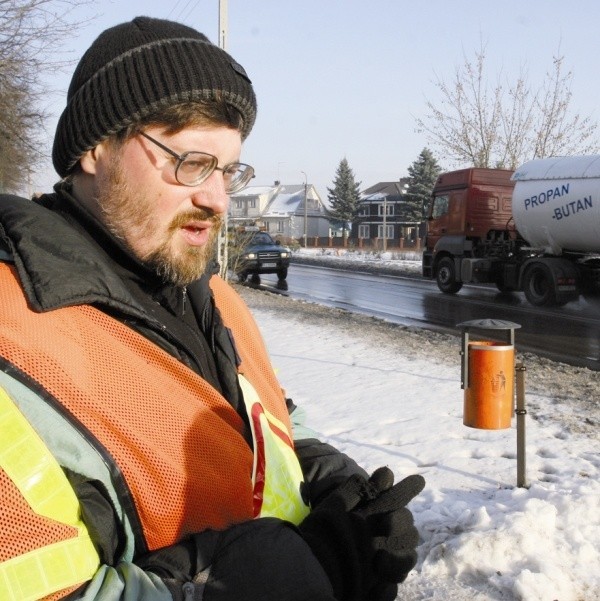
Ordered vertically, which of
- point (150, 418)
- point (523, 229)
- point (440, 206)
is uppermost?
point (440, 206)

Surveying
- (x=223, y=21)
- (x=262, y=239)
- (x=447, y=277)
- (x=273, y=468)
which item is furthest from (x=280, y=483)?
(x=262, y=239)

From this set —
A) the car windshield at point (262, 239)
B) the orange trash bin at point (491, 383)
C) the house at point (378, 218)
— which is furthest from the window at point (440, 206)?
the house at point (378, 218)

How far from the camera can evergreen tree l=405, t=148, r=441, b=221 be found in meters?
59.3

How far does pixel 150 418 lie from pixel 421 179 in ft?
198

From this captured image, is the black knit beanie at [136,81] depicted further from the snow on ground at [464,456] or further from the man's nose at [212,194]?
the snow on ground at [464,456]

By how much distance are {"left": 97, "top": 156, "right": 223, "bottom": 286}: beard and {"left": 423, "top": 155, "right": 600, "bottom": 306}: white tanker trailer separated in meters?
14.1

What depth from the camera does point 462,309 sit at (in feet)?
49.4

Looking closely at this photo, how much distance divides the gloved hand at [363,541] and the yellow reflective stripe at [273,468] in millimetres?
96

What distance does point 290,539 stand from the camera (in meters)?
1.20

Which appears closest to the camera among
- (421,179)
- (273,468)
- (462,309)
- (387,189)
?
(273,468)

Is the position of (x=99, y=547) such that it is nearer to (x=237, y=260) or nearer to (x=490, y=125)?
(x=237, y=260)

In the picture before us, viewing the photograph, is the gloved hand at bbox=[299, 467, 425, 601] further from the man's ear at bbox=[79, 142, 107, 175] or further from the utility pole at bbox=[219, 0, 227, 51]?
the utility pole at bbox=[219, 0, 227, 51]

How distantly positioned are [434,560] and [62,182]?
2652 mm

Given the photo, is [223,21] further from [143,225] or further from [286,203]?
[286,203]
